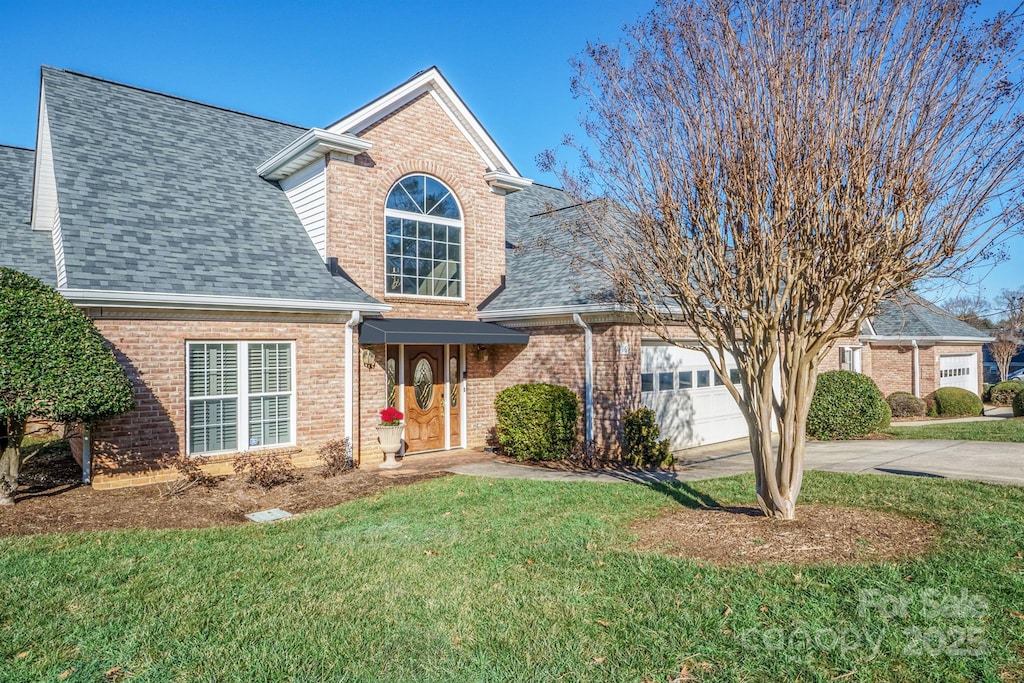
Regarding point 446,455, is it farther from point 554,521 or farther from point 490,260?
point 554,521

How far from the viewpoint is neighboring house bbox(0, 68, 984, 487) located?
9.95 m

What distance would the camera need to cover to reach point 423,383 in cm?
1326

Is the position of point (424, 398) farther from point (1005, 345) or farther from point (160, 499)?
point (1005, 345)

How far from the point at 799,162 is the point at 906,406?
770 inches

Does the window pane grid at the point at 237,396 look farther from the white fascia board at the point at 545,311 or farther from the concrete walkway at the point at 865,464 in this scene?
the white fascia board at the point at 545,311

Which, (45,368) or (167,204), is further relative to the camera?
(167,204)

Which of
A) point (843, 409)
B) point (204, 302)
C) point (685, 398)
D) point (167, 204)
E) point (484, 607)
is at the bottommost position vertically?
point (484, 607)

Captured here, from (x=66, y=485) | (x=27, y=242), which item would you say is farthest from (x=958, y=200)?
(x=27, y=242)

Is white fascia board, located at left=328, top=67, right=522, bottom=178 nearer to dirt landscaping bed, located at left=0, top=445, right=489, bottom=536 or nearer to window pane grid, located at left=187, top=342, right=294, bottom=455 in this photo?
window pane grid, located at left=187, top=342, right=294, bottom=455

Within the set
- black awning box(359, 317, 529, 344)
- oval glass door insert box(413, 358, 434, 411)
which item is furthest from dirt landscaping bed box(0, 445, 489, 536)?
black awning box(359, 317, 529, 344)

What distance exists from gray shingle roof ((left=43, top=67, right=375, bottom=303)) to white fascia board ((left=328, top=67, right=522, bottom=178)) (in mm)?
2441

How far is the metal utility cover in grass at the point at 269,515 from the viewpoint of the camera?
8203 mm

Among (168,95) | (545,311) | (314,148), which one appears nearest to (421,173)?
(314,148)

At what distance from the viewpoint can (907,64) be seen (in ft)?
19.5
